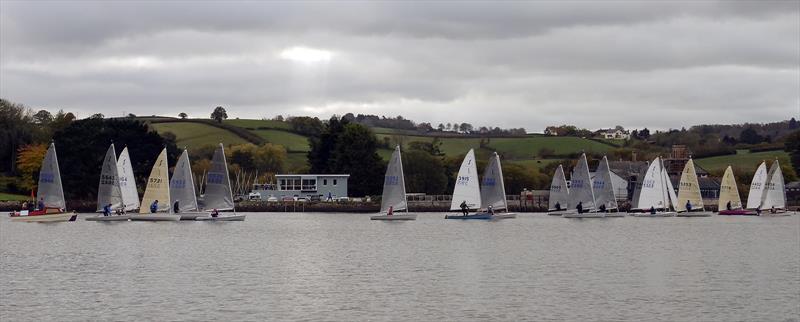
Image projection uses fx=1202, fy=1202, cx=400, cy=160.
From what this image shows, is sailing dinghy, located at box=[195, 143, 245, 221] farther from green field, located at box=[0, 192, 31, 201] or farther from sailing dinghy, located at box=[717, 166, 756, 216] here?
sailing dinghy, located at box=[717, 166, 756, 216]

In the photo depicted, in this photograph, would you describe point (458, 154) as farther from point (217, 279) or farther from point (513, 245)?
point (217, 279)

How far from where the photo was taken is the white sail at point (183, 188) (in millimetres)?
94000

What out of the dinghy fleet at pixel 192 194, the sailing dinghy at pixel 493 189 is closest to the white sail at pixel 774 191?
the dinghy fleet at pixel 192 194

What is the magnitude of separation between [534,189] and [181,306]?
128 meters

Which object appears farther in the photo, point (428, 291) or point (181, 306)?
point (428, 291)

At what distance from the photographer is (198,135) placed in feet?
635

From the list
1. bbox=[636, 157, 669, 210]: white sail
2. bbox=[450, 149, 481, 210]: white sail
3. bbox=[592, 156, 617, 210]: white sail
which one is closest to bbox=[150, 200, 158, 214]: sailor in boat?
bbox=[450, 149, 481, 210]: white sail

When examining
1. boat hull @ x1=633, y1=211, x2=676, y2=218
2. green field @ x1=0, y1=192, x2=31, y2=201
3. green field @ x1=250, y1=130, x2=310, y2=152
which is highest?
green field @ x1=250, y1=130, x2=310, y2=152

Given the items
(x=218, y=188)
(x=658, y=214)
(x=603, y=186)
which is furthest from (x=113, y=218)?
(x=658, y=214)

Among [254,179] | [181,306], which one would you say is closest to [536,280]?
[181,306]

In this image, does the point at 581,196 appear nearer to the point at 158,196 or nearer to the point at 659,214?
the point at 659,214

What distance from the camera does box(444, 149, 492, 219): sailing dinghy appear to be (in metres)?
97.4

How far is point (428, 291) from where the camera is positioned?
144 ft

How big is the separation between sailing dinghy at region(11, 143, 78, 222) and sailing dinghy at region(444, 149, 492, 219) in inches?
1219
